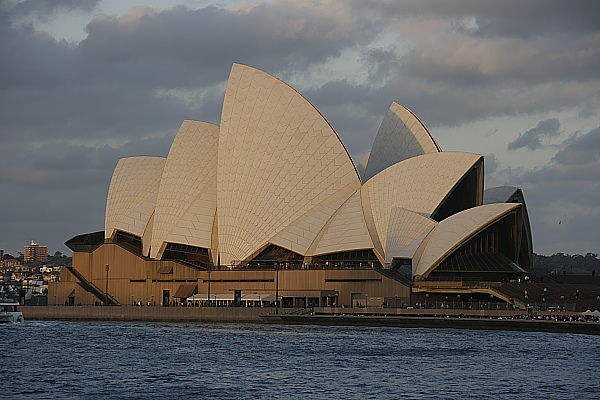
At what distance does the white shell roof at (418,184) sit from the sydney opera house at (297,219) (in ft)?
0.32

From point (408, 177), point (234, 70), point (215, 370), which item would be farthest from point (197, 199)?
point (215, 370)

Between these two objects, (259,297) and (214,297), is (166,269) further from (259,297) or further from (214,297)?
(259,297)

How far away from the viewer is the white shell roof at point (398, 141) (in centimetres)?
7981

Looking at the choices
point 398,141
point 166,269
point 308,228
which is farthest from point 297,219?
point 166,269

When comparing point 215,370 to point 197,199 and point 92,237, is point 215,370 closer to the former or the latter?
point 197,199

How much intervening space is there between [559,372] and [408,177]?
116 feet

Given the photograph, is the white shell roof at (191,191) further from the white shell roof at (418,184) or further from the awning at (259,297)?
the white shell roof at (418,184)

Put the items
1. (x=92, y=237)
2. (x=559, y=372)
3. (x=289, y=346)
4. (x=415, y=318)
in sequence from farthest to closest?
(x=92, y=237)
(x=415, y=318)
(x=289, y=346)
(x=559, y=372)

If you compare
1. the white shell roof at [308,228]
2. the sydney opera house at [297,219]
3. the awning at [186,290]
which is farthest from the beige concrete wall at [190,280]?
the white shell roof at [308,228]

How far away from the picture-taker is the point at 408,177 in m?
72.9

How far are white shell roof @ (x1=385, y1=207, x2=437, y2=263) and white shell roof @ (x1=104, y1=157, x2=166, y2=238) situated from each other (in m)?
22.6

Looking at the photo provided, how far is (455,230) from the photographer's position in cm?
6912

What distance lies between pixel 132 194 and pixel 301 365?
46.9m

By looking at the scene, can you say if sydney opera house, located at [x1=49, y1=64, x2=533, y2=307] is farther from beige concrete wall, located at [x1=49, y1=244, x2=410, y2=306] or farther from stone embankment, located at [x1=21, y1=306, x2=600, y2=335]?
stone embankment, located at [x1=21, y1=306, x2=600, y2=335]
